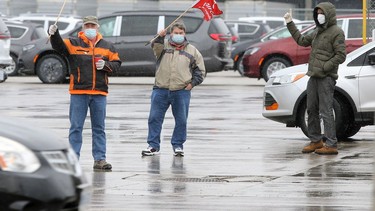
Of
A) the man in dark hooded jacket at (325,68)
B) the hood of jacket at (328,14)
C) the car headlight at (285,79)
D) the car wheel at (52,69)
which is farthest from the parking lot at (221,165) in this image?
the car wheel at (52,69)

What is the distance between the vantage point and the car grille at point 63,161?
25.9 feet

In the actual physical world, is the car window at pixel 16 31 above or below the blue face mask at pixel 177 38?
below

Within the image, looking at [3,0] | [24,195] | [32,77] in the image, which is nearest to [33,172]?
[24,195]

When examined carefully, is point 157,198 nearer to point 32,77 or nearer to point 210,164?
point 210,164

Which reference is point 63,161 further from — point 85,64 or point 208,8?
point 208,8

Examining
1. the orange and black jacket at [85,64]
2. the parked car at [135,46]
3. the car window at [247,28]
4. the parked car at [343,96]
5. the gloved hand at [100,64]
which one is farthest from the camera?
the car window at [247,28]

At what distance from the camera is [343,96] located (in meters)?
17.4

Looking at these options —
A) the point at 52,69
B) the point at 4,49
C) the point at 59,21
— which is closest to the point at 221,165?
the point at 4,49

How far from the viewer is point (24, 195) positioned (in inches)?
300

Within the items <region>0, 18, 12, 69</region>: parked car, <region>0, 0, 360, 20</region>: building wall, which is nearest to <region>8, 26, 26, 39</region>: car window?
<region>0, 18, 12, 69</region>: parked car

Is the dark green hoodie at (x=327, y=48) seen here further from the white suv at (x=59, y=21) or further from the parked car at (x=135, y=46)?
the white suv at (x=59, y=21)

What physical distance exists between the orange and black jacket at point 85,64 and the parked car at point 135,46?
17.8 meters

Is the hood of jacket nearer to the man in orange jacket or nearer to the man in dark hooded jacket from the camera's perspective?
the man in dark hooded jacket

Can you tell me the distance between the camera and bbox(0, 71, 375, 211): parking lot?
11406mm
